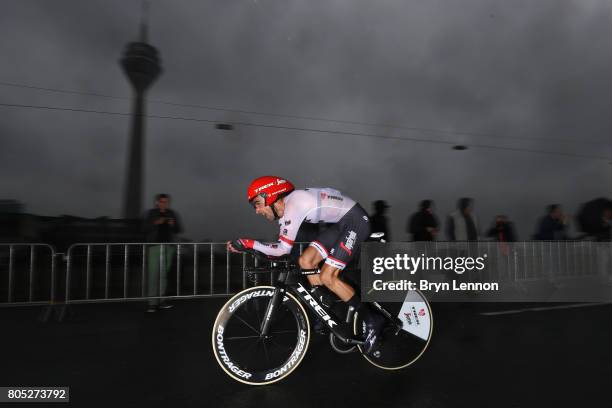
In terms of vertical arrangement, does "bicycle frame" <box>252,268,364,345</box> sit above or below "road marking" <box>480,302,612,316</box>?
above

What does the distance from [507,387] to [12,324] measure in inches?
229

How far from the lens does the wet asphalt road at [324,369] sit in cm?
326

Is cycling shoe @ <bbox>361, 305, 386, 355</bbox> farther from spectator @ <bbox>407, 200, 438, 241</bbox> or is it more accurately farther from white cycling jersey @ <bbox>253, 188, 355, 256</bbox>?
spectator @ <bbox>407, 200, 438, 241</bbox>

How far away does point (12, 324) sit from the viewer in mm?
6027

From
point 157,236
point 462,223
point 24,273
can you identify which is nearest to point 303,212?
point 157,236

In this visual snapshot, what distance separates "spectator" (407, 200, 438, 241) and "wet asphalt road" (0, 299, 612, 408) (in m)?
2.70

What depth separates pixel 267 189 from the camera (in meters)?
3.59

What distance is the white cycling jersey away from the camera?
3531 mm

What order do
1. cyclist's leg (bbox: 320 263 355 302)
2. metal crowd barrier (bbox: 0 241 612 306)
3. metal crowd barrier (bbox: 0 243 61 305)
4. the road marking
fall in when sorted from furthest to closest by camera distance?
metal crowd barrier (bbox: 0 241 612 306), metal crowd barrier (bbox: 0 243 61 305), the road marking, cyclist's leg (bbox: 320 263 355 302)

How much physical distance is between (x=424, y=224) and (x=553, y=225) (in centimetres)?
319

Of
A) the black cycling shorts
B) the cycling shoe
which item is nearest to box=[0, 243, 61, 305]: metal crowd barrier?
the black cycling shorts

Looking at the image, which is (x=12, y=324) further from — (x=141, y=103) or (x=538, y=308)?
(x=141, y=103)

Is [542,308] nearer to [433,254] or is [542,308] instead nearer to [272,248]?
[433,254]

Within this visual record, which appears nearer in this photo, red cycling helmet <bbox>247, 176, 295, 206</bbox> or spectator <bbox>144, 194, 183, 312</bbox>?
red cycling helmet <bbox>247, 176, 295, 206</bbox>
